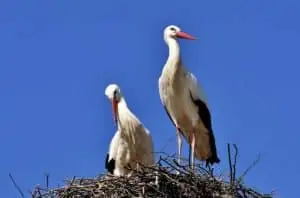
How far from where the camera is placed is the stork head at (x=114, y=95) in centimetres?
1262

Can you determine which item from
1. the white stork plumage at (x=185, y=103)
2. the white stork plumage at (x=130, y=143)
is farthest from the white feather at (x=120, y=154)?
the white stork plumage at (x=185, y=103)

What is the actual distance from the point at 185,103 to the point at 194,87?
0.56 ft

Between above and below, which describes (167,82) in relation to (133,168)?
above

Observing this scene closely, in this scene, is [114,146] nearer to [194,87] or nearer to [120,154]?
[120,154]

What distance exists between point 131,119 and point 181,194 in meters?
1.94

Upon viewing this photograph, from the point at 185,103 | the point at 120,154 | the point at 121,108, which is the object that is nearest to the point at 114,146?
the point at 120,154

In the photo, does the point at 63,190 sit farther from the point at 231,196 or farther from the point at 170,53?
the point at 170,53

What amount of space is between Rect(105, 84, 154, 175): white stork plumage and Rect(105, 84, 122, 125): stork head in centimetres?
1

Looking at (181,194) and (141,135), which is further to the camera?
(141,135)

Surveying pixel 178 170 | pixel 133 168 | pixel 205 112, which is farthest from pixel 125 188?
pixel 205 112

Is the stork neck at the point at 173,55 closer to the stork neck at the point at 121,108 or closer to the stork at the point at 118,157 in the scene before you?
the stork neck at the point at 121,108

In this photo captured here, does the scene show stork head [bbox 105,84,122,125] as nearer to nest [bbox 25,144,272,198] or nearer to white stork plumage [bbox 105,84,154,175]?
white stork plumage [bbox 105,84,154,175]

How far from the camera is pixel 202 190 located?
35.0 feet

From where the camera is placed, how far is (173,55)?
41.7 feet
